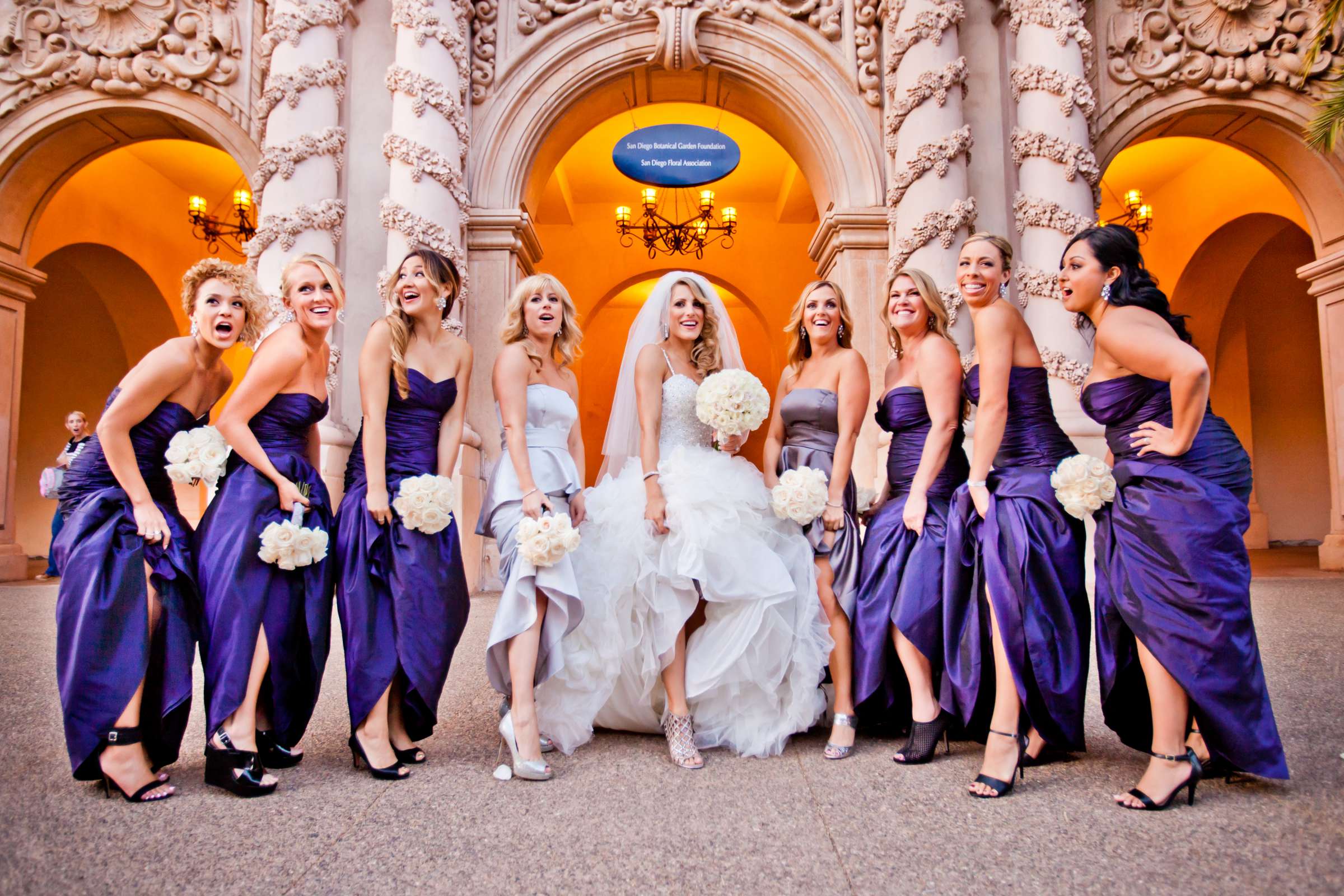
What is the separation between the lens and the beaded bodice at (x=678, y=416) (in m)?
3.79

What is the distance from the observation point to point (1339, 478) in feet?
31.0

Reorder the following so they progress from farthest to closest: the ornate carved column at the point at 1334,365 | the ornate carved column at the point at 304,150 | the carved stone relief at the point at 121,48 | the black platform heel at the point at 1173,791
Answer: the ornate carved column at the point at 1334,365
the carved stone relief at the point at 121,48
the ornate carved column at the point at 304,150
the black platform heel at the point at 1173,791

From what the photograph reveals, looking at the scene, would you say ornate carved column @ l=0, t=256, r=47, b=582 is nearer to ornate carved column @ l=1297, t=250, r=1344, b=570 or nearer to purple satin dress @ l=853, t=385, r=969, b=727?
purple satin dress @ l=853, t=385, r=969, b=727

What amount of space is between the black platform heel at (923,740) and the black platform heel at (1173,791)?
2.34ft

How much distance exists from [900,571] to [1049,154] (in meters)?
6.36

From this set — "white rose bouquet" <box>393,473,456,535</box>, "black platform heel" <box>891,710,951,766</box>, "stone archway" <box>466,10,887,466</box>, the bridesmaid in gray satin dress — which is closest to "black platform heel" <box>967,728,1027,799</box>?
"black platform heel" <box>891,710,951,766</box>

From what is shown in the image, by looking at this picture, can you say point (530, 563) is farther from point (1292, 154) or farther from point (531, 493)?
point (1292, 154)

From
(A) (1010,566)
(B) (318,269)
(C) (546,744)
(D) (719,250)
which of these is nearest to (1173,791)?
(A) (1010,566)

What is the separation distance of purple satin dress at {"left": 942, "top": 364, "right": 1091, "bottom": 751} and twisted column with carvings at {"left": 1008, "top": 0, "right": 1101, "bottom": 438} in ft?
16.2

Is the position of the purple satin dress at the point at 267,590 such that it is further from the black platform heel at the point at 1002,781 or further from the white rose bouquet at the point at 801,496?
the black platform heel at the point at 1002,781

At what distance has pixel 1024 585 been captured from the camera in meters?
3.09

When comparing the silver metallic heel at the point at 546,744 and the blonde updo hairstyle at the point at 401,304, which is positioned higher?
the blonde updo hairstyle at the point at 401,304

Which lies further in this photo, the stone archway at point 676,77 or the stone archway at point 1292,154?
the stone archway at point 1292,154

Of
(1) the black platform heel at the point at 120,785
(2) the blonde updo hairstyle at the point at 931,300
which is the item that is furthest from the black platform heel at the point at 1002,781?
(1) the black platform heel at the point at 120,785
